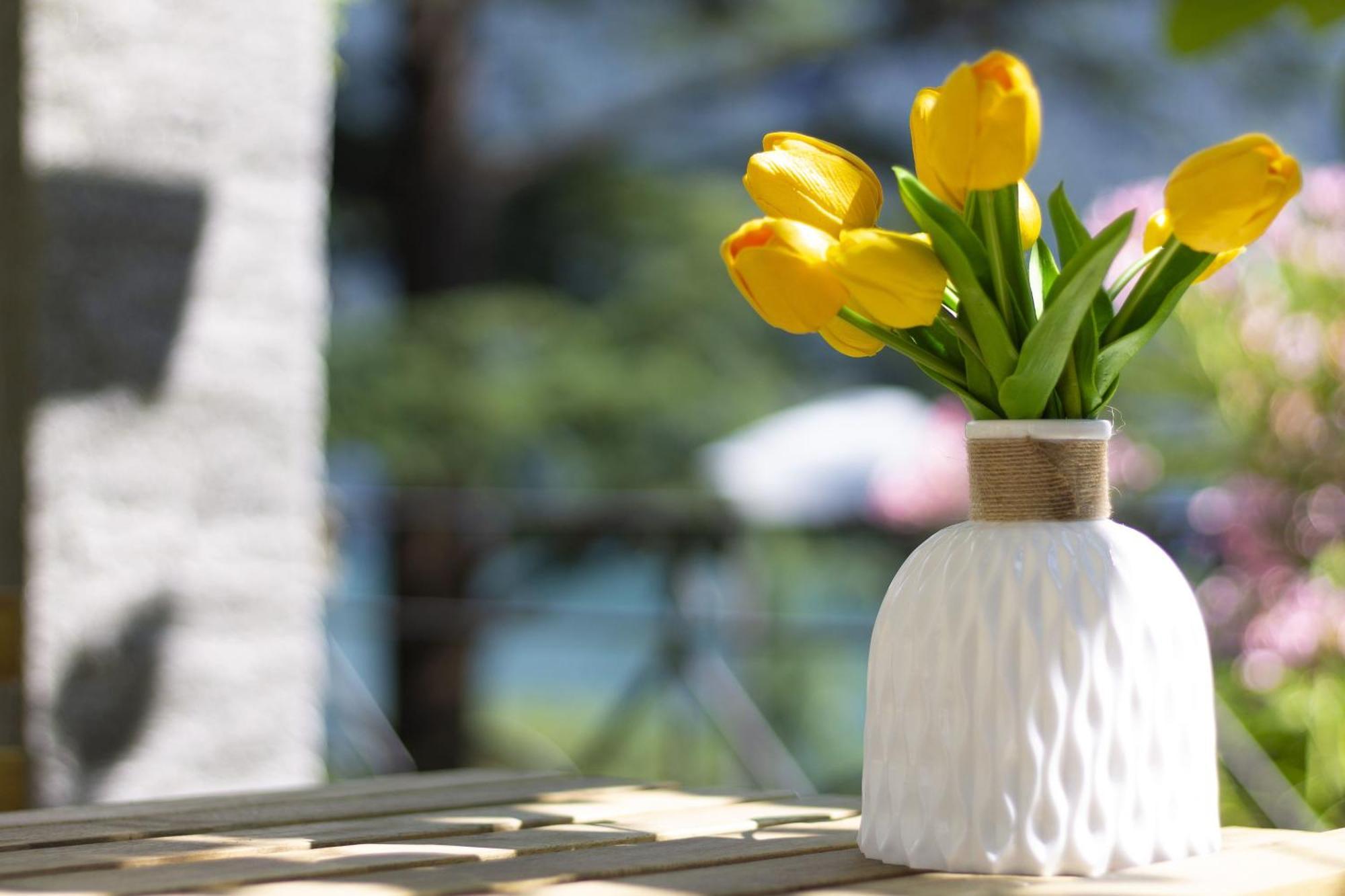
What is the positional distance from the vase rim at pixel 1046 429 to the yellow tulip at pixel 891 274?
84 millimetres

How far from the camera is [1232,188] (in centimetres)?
79

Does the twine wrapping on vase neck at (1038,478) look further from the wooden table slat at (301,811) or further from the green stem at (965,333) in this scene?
the wooden table slat at (301,811)

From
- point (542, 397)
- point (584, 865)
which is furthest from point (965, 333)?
point (542, 397)

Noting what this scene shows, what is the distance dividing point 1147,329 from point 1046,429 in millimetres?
78

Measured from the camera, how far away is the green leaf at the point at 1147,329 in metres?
0.85

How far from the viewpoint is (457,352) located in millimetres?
7297

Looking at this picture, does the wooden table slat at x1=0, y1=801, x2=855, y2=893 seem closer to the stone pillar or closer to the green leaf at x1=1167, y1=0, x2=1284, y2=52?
the green leaf at x1=1167, y1=0, x2=1284, y2=52

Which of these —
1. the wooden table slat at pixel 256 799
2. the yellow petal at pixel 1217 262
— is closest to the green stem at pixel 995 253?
the yellow petal at pixel 1217 262

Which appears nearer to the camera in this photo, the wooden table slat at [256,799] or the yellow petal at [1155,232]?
the yellow petal at [1155,232]

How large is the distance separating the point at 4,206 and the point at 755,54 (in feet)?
20.7

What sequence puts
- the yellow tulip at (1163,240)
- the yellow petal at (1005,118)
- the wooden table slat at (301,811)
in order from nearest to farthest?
the yellow petal at (1005,118), the yellow tulip at (1163,240), the wooden table slat at (301,811)

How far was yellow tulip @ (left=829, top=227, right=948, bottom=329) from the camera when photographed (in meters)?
0.79

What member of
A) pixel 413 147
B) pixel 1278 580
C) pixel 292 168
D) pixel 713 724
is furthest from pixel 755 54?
pixel 292 168

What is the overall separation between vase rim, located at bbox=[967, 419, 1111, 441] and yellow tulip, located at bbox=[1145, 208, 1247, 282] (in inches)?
3.9
